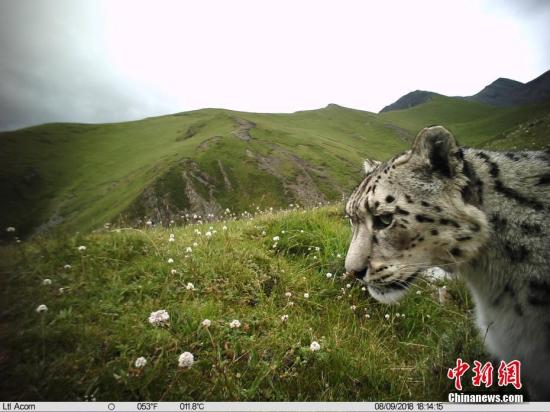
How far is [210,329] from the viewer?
4508 millimetres

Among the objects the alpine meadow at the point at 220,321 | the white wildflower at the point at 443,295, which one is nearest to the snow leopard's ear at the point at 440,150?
the alpine meadow at the point at 220,321

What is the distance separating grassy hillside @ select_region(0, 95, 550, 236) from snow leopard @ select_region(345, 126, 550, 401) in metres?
72.3

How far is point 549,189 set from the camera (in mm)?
3701

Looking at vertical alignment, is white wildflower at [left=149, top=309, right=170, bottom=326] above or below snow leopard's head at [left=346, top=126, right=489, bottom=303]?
below

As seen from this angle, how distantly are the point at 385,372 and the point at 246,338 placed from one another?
1.93 meters

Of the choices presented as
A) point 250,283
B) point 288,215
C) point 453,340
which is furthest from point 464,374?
point 288,215

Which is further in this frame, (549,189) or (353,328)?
(353,328)

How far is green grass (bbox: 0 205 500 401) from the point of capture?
11.5 feet

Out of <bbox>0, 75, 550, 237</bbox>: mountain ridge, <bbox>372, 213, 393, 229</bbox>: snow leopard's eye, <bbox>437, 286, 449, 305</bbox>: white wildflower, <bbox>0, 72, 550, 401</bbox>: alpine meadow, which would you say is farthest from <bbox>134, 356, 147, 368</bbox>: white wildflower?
<bbox>0, 75, 550, 237</bbox>: mountain ridge

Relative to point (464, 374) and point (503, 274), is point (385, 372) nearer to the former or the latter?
point (464, 374)

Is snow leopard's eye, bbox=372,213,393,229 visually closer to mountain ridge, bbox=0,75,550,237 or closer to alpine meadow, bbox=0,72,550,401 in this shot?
alpine meadow, bbox=0,72,550,401

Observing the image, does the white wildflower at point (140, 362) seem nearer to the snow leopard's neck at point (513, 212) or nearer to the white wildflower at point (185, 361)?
the white wildflower at point (185, 361)

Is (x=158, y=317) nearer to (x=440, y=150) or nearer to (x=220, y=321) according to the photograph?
(x=220, y=321)

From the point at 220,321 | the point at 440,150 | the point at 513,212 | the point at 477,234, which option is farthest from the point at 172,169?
the point at 513,212
